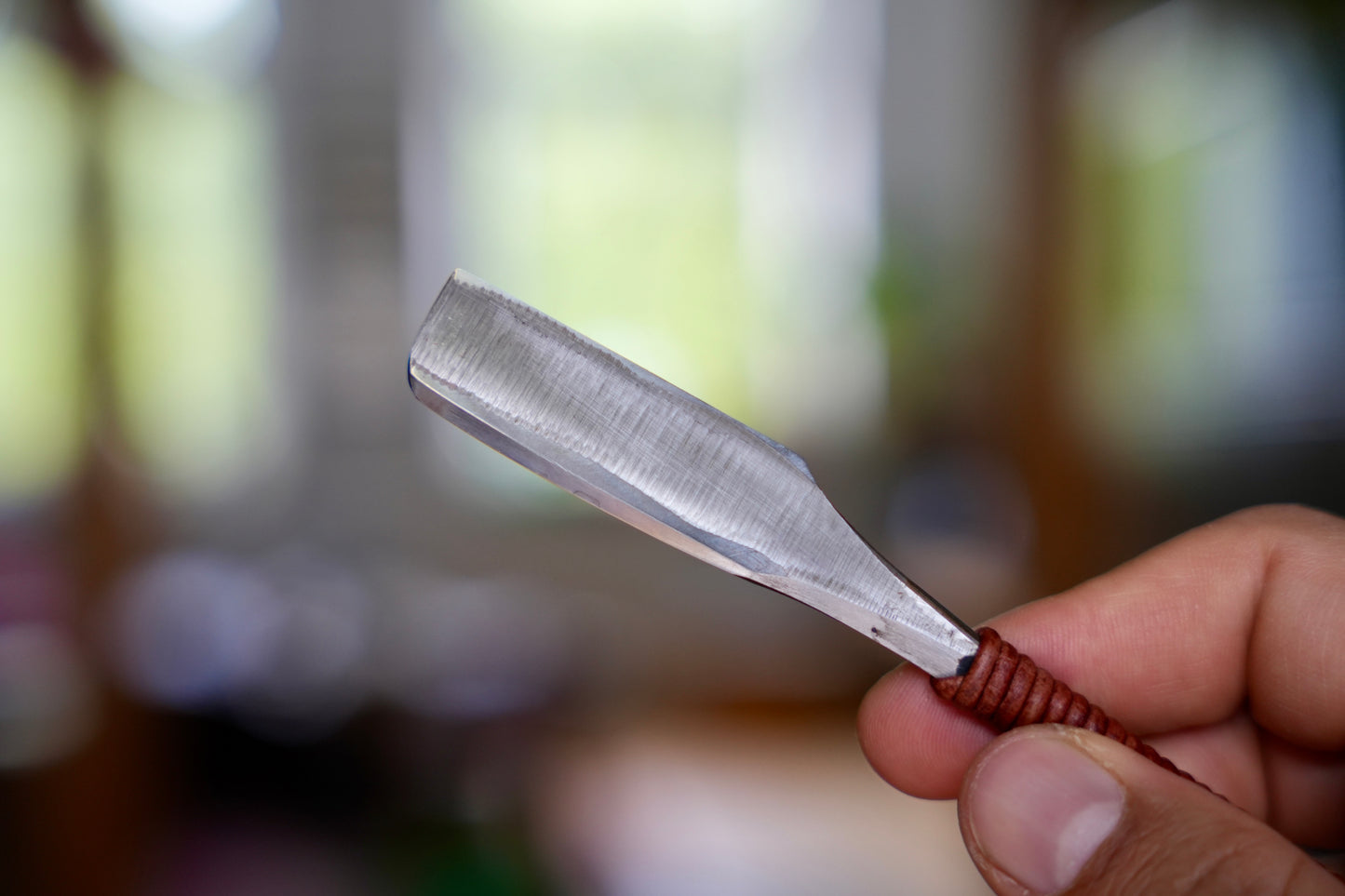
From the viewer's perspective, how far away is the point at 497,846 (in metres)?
1.05

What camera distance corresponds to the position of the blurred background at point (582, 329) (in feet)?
4.05

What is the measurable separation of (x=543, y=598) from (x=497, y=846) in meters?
Answer: 0.54

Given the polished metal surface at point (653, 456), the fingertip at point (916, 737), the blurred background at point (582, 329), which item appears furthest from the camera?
the blurred background at point (582, 329)

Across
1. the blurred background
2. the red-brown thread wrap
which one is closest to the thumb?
the red-brown thread wrap

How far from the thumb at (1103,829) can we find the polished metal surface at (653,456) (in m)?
0.07

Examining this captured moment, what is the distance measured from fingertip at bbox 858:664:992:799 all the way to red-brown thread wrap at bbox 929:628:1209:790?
104mm

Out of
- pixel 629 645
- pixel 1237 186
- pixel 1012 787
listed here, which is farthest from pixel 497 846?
pixel 1237 186

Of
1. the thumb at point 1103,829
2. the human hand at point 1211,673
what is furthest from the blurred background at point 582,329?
the thumb at point 1103,829

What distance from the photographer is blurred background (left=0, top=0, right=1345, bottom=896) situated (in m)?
1.24

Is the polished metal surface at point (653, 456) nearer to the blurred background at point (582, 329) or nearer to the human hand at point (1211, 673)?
the human hand at point (1211, 673)

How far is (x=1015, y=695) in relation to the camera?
0.36m

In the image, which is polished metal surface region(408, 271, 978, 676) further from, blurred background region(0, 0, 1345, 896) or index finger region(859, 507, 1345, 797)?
blurred background region(0, 0, 1345, 896)

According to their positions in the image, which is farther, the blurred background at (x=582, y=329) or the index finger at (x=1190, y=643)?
the blurred background at (x=582, y=329)

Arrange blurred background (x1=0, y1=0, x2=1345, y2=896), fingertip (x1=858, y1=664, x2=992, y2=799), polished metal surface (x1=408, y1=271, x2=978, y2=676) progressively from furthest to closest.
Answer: blurred background (x1=0, y1=0, x2=1345, y2=896), fingertip (x1=858, y1=664, x2=992, y2=799), polished metal surface (x1=408, y1=271, x2=978, y2=676)
